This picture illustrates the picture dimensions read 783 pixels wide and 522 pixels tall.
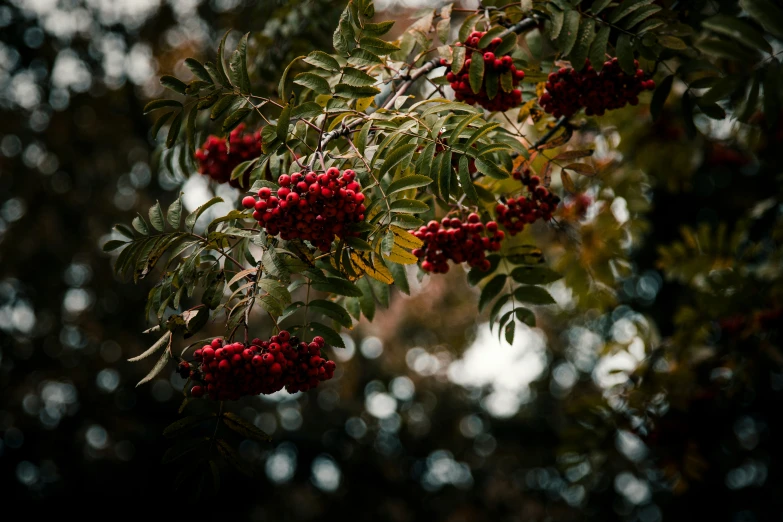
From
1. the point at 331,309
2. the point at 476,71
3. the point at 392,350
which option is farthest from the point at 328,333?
the point at 392,350

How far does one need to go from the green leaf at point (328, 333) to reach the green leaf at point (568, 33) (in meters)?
1.36

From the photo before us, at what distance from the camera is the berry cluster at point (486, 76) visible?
2.20 metres

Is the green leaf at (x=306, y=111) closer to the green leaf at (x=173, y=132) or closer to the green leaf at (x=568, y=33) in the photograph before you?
the green leaf at (x=173, y=132)

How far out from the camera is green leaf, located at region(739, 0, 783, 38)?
5.41 feet

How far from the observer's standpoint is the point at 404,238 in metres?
1.93

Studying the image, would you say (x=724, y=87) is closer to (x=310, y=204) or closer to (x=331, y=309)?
(x=310, y=204)

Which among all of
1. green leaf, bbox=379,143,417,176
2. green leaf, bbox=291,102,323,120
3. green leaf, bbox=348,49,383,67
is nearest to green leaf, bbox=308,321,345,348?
green leaf, bbox=379,143,417,176

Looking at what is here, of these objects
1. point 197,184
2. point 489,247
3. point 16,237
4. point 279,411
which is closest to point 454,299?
point 279,411

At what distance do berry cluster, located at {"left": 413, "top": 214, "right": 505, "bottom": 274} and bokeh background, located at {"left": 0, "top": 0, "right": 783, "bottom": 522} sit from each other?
5.23 feet

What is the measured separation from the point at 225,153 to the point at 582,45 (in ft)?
5.85

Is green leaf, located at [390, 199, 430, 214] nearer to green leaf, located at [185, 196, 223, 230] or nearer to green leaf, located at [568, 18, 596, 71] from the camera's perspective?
green leaf, located at [185, 196, 223, 230]

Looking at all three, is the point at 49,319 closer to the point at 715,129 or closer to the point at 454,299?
the point at 454,299

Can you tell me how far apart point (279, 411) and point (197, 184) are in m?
6.27

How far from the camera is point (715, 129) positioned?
5.79 meters
